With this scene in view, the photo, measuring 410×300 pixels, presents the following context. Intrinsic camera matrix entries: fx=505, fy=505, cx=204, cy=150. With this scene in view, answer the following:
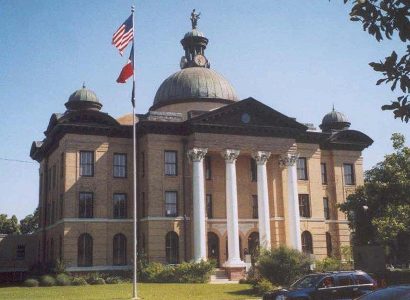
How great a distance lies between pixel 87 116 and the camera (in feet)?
137

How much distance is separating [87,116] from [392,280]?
26227mm

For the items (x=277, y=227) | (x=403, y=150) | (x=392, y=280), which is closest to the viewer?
(x=392, y=280)

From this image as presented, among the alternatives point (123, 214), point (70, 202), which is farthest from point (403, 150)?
point (70, 202)

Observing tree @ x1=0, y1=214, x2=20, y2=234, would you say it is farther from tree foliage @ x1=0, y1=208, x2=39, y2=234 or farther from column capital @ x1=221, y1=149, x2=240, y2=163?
column capital @ x1=221, y1=149, x2=240, y2=163

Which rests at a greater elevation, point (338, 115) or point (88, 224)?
point (338, 115)

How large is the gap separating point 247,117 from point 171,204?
9927 mm

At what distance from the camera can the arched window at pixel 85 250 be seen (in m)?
40.2

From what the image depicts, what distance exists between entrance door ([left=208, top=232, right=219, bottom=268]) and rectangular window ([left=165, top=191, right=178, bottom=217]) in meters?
3.84

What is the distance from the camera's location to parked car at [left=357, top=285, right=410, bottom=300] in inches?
403

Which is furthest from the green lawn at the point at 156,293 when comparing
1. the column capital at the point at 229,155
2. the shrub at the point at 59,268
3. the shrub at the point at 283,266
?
the column capital at the point at 229,155

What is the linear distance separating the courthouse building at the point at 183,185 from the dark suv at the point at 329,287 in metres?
20.0

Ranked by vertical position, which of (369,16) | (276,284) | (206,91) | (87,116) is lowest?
(276,284)

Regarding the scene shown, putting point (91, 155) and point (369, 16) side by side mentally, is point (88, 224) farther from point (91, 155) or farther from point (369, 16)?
point (369, 16)

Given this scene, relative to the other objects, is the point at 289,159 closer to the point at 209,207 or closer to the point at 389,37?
the point at 209,207
